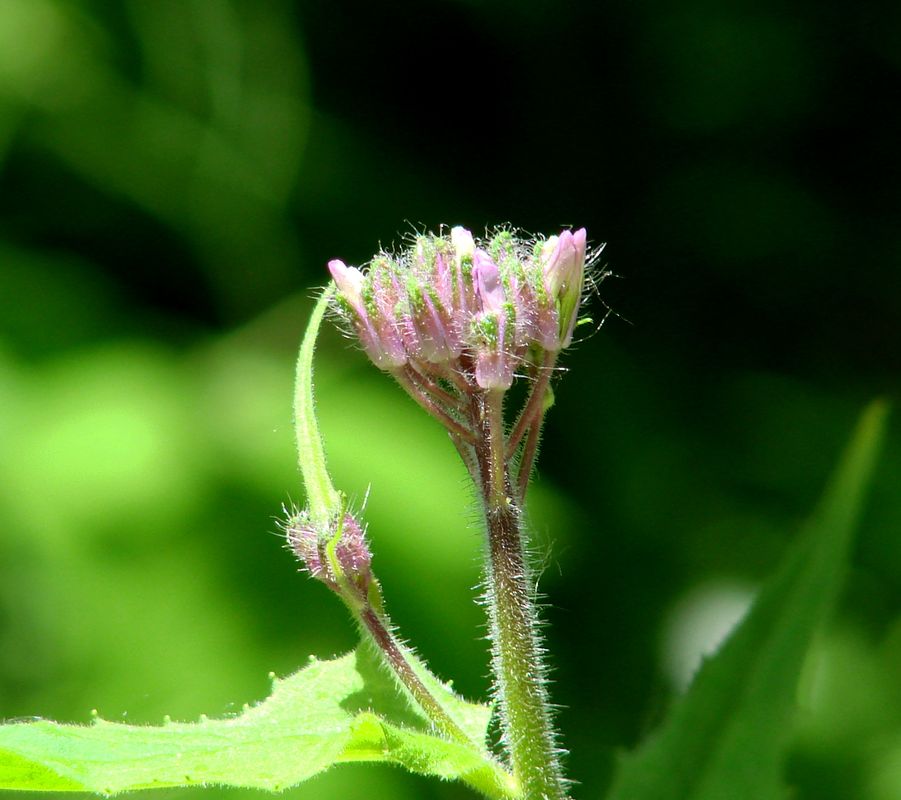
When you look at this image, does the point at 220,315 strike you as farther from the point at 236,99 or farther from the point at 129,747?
the point at 129,747

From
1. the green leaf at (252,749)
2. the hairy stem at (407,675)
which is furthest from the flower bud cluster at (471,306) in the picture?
the green leaf at (252,749)

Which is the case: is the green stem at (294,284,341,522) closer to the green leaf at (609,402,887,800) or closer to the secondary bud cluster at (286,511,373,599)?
the secondary bud cluster at (286,511,373,599)

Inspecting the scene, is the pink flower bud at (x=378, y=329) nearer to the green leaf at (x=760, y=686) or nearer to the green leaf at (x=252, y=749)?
the green leaf at (x=252, y=749)

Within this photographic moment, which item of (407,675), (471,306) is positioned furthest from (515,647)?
(471,306)

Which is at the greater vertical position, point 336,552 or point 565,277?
point 565,277

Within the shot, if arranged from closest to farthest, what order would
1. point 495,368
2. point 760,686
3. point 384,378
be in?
point 760,686 < point 495,368 < point 384,378

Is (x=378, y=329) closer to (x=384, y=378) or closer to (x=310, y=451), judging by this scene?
(x=310, y=451)
